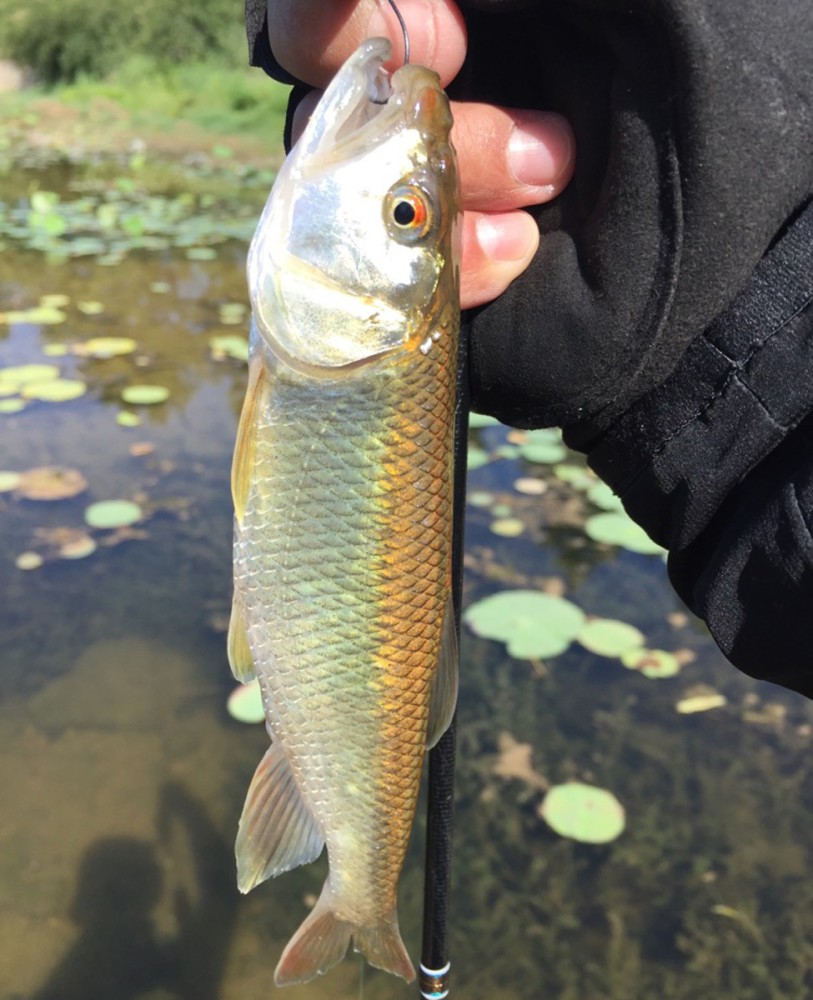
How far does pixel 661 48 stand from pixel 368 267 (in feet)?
1.22

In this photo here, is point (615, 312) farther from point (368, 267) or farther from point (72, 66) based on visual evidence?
point (72, 66)

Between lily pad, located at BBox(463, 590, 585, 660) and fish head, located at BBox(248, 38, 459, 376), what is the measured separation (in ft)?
5.95

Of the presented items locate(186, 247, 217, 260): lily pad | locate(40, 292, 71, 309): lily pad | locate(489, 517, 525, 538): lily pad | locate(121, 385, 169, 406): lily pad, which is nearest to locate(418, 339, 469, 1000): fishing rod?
locate(489, 517, 525, 538): lily pad

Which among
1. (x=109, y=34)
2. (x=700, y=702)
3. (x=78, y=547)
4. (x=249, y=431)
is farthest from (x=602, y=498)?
(x=109, y=34)

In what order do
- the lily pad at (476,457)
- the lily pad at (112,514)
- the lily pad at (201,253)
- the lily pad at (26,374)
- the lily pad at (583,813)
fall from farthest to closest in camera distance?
the lily pad at (201,253)
the lily pad at (26,374)
the lily pad at (476,457)
the lily pad at (112,514)
the lily pad at (583,813)

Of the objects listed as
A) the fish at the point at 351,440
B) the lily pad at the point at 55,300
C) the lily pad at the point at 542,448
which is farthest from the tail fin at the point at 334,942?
the lily pad at the point at 55,300

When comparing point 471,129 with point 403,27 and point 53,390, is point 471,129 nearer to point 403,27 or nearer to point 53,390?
point 403,27

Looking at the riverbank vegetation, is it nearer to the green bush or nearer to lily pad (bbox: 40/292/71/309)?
the green bush

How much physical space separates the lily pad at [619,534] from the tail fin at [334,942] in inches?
84.1

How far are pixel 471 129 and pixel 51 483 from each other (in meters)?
2.75

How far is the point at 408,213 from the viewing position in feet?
3.26

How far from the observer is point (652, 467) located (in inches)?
46.5

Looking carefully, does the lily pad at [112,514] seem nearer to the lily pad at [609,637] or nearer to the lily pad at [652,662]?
the lily pad at [609,637]

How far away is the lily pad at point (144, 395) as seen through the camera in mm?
4109
